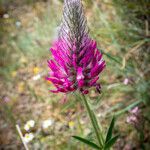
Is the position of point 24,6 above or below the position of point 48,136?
above

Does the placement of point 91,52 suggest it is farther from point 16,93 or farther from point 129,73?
point 16,93

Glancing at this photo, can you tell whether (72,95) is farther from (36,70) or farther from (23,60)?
(23,60)

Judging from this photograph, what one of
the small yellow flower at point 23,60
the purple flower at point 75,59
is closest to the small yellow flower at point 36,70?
the small yellow flower at point 23,60

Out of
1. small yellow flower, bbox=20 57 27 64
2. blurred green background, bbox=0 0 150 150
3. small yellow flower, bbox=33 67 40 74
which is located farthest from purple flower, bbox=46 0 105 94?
small yellow flower, bbox=20 57 27 64

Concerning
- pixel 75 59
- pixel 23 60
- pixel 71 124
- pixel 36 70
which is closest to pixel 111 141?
pixel 75 59

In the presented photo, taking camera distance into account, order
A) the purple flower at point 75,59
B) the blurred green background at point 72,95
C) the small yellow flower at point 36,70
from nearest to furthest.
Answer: the purple flower at point 75,59, the blurred green background at point 72,95, the small yellow flower at point 36,70

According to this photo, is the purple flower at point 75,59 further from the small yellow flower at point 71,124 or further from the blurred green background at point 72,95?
the small yellow flower at point 71,124

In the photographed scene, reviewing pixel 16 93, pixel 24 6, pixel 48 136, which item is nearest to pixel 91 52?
pixel 48 136

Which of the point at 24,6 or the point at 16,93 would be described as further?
the point at 24,6
